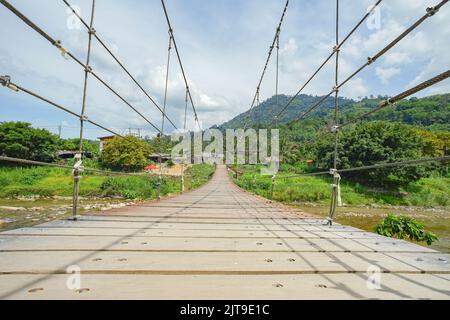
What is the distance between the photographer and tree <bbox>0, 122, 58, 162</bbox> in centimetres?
2627

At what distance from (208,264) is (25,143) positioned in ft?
105

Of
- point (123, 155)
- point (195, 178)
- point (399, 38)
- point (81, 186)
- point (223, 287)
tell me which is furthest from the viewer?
point (123, 155)

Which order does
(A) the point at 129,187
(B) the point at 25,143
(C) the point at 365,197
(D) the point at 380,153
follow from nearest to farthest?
1. (A) the point at 129,187
2. (C) the point at 365,197
3. (D) the point at 380,153
4. (B) the point at 25,143

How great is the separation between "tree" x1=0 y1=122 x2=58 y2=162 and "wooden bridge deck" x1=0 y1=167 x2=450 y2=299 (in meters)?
30.1

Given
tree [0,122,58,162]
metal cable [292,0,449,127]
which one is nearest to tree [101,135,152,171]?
tree [0,122,58,162]

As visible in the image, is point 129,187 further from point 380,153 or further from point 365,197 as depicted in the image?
point 380,153

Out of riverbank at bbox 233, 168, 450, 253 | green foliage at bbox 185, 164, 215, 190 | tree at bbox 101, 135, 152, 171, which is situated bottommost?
riverbank at bbox 233, 168, 450, 253

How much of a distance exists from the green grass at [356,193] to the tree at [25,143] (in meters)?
20.1

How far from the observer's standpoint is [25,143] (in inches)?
1064

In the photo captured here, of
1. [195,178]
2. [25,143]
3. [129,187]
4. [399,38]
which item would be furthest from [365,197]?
[25,143]

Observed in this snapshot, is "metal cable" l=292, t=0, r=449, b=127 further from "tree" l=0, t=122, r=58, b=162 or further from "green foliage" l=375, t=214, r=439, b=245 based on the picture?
"tree" l=0, t=122, r=58, b=162

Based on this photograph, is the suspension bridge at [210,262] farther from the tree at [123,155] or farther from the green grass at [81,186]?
the tree at [123,155]

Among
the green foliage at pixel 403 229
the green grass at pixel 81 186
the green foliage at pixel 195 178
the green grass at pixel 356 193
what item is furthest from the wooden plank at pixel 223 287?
the green grass at pixel 81 186
